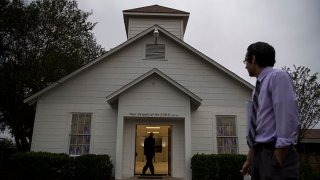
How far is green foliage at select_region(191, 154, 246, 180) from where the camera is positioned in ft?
38.4

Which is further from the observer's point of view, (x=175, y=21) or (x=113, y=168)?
(x=175, y=21)

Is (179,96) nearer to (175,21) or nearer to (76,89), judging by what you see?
(76,89)

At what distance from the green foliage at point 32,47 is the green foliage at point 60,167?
3.70 metres

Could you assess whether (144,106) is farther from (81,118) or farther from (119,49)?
(119,49)

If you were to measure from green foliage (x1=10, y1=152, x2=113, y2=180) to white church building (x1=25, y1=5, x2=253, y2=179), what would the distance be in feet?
2.30

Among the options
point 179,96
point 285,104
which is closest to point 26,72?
point 179,96

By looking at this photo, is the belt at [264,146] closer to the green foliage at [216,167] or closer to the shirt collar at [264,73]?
the shirt collar at [264,73]

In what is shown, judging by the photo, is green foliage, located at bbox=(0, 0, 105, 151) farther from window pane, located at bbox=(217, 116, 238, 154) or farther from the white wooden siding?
window pane, located at bbox=(217, 116, 238, 154)

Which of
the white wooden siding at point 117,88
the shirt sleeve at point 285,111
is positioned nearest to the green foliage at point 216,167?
the white wooden siding at point 117,88

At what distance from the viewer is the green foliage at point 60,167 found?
447 inches

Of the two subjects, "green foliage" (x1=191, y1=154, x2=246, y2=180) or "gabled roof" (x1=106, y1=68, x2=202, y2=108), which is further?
"gabled roof" (x1=106, y1=68, x2=202, y2=108)

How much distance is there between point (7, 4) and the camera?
14.8 m

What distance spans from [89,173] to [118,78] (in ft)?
15.3

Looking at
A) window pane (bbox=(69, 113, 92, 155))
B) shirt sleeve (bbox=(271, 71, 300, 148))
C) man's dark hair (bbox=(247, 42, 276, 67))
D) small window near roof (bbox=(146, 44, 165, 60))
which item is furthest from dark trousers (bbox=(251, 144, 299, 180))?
small window near roof (bbox=(146, 44, 165, 60))
